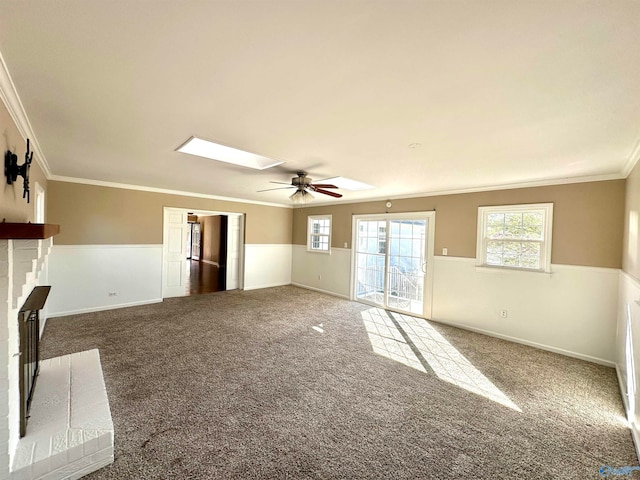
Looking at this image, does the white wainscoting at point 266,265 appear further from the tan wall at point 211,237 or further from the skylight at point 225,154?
the skylight at point 225,154

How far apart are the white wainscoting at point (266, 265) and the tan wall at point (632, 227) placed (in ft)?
22.0

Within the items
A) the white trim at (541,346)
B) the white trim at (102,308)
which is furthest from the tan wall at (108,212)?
the white trim at (541,346)

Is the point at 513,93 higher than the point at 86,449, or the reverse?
the point at 513,93

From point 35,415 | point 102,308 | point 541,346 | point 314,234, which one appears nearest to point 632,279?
point 541,346

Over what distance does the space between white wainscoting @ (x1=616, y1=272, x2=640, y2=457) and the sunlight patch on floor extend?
806mm

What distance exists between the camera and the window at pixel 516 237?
383 cm

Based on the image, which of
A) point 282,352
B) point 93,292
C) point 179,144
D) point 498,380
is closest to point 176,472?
point 282,352

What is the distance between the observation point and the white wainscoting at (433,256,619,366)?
3.38m

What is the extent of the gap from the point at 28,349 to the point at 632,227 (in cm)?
565

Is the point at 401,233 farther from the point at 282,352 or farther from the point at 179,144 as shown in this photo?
the point at 179,144

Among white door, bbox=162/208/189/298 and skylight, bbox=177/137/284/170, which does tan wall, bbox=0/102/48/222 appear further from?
white door, bbox=162/208/189/298

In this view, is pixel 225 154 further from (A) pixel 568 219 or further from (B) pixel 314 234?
(A) pixel 568 219

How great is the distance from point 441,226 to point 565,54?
12.6 ft

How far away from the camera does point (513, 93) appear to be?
1595mm
